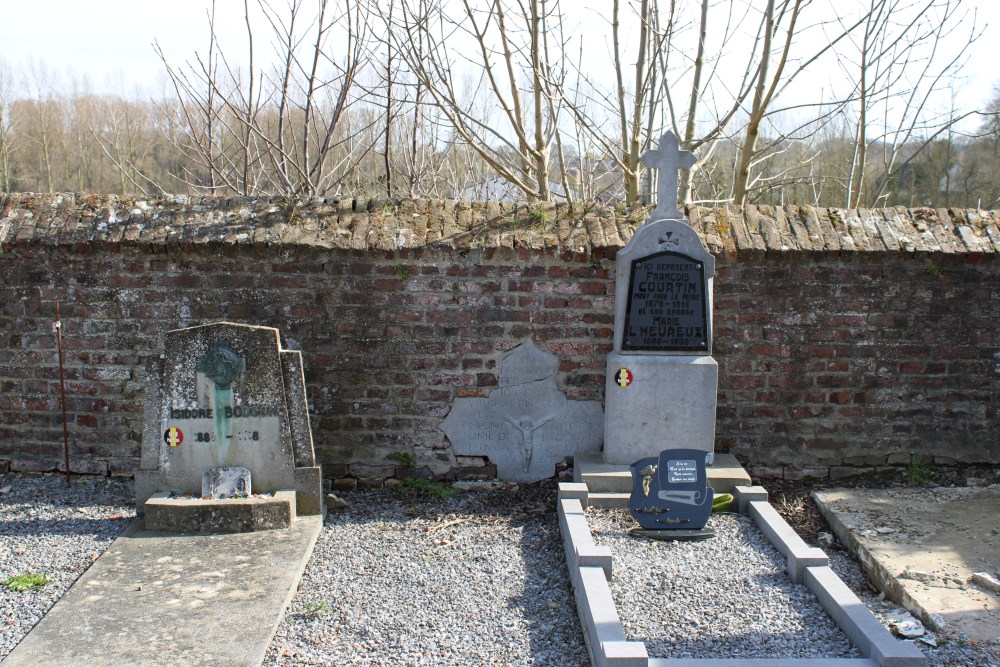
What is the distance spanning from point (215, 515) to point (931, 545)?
4186 mm

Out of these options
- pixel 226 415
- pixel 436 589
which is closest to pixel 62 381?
pixel 226 415

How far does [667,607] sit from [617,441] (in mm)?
1641

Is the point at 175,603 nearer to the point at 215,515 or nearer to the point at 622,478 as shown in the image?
the point at 215,515

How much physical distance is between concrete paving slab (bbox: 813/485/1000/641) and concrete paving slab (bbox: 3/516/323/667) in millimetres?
3176

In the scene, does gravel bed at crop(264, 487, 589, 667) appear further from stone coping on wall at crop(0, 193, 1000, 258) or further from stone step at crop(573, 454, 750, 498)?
stone coping on wall at crop(0, 193, 1000, 258)

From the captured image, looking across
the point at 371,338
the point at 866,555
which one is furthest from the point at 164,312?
the point at 866,555

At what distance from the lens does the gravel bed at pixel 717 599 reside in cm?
347

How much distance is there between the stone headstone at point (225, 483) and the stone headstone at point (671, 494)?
238 centimetres

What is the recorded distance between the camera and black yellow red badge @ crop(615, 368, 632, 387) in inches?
207

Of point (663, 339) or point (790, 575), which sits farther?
point (663, 339)

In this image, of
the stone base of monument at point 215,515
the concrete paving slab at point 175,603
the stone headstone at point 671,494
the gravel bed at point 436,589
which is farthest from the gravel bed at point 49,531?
the stone headstone at point 671,494

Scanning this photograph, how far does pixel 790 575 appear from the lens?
416 cm

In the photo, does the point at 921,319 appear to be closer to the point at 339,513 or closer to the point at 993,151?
the point at 339,513

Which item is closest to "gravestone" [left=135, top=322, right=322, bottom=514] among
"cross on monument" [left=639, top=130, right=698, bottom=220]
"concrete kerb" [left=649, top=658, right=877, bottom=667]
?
"concrete kerb" [left=649, top=658, right=877, bottom=667]
